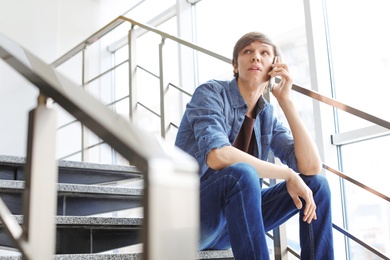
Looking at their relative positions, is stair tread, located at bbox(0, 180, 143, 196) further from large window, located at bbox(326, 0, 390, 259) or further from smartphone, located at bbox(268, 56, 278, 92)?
large window, located at bbox(326, 0, 390, 259)

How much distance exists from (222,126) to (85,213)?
0.57 m

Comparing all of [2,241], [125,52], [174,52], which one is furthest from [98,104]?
[125,52]

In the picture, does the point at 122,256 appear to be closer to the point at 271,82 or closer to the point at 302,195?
the point at 302,195

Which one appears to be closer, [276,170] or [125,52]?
[276,170]

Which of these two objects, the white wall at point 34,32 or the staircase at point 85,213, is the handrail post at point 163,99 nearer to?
the staircase at point 85,213

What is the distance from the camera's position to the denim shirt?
1.41 metres

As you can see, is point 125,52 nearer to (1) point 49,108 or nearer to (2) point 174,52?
(2) point 174,52

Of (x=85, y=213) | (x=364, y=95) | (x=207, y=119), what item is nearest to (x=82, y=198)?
(x=85, y=213)

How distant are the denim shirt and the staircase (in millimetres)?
193

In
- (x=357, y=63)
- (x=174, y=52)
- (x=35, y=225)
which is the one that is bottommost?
(x=35, y=225)

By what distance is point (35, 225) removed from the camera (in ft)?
1.68

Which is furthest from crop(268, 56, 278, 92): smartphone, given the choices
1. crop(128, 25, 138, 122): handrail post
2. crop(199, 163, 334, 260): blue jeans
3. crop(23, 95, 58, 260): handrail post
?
crop(23, 95, 58, 260): handrail post

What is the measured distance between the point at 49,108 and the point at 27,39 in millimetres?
3898

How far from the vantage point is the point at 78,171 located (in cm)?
189
